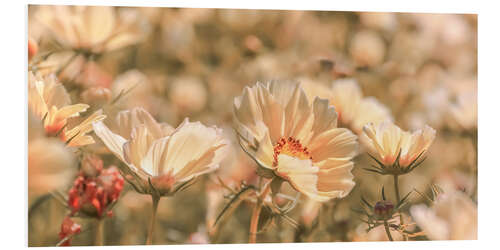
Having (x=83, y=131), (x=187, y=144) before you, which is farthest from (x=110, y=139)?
(x=187, y=144)

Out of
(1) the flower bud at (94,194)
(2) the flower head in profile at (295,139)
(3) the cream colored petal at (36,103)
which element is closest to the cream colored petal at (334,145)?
(2) the flower head in profile at (295,139)

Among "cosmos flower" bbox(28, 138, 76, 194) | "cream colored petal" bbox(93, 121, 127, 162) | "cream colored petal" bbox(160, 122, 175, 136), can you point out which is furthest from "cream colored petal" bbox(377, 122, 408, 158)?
"cosmos flower" bbox(28, 138, 76, 194)

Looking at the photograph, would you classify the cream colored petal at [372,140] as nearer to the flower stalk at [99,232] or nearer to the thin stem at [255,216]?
the thin stem at [255,216]

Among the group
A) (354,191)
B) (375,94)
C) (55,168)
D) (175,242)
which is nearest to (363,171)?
(354,191)

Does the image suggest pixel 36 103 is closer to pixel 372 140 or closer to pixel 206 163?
pixel 206 163

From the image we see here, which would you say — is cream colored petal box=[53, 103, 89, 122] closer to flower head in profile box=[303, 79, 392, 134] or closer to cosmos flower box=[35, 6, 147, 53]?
cosmos flower box=[35, 6, 147, 53]
